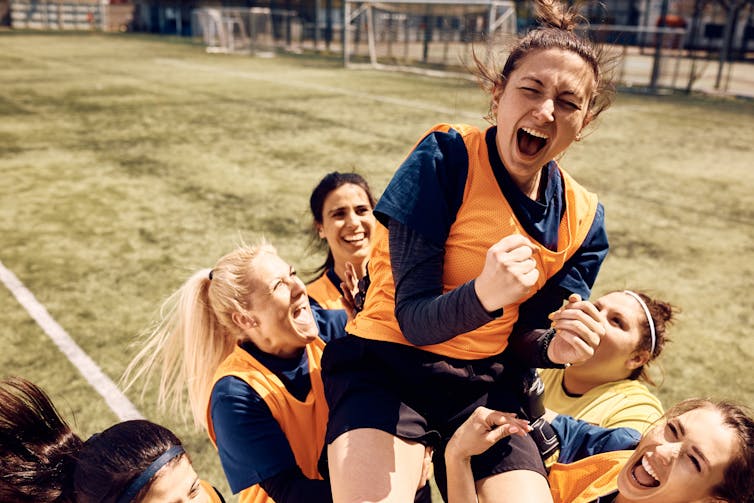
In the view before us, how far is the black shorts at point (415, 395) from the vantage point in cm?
185

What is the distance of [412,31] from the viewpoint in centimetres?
2197

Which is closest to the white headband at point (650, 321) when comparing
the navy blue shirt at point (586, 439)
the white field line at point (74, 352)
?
the navy blue shirt at point (586, 439)

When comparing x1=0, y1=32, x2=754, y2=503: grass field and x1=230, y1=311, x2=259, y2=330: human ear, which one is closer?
x1=230, y1=311, x2=259, y2=330: human ear

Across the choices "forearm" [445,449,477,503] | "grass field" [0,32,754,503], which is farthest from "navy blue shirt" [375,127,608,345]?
"grass field" [0,32,754,503]

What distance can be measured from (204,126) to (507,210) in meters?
10.1

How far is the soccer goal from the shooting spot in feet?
68.6

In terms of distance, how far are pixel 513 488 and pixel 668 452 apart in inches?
16.8

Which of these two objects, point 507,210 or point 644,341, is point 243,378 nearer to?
point 507,210

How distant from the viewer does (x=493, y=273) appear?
1.55 meters

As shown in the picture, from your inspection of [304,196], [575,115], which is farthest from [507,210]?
[304,196]

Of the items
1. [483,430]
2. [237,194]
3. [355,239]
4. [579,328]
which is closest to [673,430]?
[579,328]

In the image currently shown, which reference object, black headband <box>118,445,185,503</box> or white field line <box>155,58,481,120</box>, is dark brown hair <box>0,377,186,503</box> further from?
white field line <box>155,58,481,120</box>

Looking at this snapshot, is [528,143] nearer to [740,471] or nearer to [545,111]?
[545,111]

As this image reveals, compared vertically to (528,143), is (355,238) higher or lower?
lower
